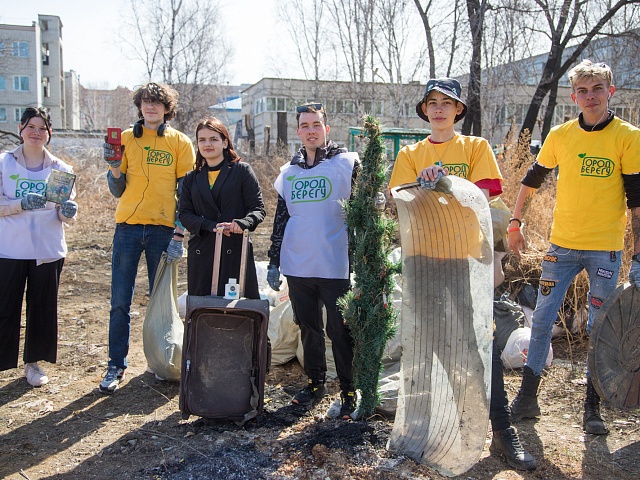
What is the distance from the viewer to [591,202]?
11.4 ft

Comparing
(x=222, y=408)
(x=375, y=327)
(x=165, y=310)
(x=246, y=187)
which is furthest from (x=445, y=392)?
(x=165, y=310)

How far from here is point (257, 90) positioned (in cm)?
5050

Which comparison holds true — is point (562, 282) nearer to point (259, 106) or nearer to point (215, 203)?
point (215, 203)

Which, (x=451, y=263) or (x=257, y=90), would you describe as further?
A: (x=257, y=90)

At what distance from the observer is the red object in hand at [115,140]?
407cm

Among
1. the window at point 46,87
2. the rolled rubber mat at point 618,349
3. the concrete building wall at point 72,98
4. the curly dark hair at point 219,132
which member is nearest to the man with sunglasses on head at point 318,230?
the curly dark hair at point 219,132

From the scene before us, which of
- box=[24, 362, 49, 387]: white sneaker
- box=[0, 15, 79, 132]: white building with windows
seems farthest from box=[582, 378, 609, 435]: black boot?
box=[0, 15, 79, 132]: white building with windows

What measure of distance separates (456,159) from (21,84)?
240 feet

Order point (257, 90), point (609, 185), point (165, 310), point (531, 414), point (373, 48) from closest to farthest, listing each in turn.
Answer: point (609, 185) → point (531, 414) → point (165, 310) → point (373, 48) → point (257, 90)

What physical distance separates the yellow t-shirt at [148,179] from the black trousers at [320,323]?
117 centimetres

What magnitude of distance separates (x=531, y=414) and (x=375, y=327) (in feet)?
4.19

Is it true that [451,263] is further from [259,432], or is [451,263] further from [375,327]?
[259,432]

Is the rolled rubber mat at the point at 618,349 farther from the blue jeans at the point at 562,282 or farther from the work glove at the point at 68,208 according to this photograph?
the work glove at the point at 68,208

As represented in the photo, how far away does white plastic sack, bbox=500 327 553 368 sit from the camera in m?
4.65
